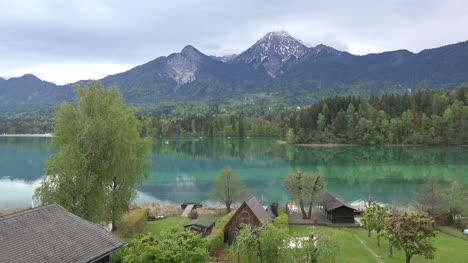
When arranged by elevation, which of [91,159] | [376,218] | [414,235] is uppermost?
[91,159]

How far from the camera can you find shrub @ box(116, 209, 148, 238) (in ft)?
92.4

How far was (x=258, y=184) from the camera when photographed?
5934cm

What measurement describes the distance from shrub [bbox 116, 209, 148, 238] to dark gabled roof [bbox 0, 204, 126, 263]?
48.7ft

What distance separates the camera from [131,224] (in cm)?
2906

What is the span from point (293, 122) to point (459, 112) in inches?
2574

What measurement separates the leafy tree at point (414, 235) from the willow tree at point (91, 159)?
21342mm

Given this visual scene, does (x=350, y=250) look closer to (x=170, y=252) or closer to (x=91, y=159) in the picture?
(x=170, y=252)

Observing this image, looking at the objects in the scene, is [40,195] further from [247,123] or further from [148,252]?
[247,123]

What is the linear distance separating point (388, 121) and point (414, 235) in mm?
120564

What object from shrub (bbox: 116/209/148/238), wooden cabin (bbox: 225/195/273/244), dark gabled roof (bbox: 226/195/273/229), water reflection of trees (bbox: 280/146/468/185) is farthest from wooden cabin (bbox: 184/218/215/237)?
water reflection of trees (bbox: 280/146/468/185)

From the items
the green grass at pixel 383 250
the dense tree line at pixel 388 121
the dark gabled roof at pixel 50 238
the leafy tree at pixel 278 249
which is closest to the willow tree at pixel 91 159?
the dark gabled roof at pixel 50 238

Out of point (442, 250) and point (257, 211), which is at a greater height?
point (257, 211)

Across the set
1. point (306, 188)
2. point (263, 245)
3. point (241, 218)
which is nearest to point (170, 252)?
point (263, 245)

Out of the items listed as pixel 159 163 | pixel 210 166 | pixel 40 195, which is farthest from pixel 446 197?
pixel 159 163
